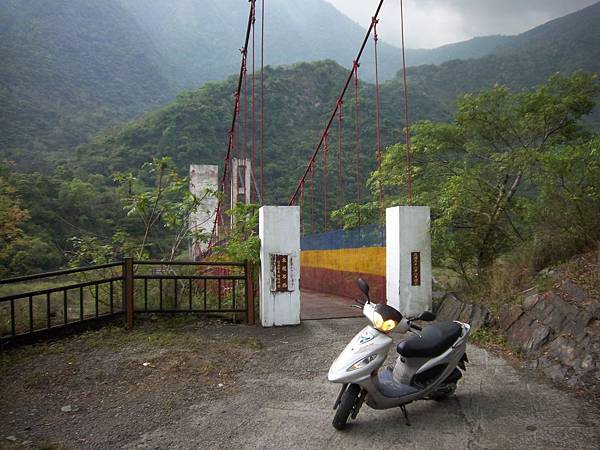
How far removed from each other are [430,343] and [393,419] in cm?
51

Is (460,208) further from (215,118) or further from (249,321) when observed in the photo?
(215,118)

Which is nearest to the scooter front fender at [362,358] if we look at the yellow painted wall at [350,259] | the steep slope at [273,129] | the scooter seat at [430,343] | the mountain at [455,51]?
Result: the scooter seat at [430,343]

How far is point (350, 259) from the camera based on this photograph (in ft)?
25.7

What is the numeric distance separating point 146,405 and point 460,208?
14.7 ft

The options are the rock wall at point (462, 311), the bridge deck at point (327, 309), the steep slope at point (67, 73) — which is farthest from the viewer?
the steep slope at point (67, 73)

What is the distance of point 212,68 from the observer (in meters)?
50.2

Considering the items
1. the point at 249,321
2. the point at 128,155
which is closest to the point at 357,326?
the point at 249,321

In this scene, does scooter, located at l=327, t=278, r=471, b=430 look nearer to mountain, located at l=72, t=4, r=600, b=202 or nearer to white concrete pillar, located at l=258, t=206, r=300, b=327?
white concrete pillar, located at l=258, t=206, r=300, b=327

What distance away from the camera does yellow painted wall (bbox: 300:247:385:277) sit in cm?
653

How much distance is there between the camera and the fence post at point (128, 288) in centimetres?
455

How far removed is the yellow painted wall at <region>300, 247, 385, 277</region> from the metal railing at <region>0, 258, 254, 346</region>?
2.23 metres

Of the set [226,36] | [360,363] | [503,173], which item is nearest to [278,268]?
[360,363]

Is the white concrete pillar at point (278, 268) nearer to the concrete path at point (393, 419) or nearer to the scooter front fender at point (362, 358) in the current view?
the concrete path at point (393, 419)

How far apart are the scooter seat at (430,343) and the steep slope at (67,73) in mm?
25315
